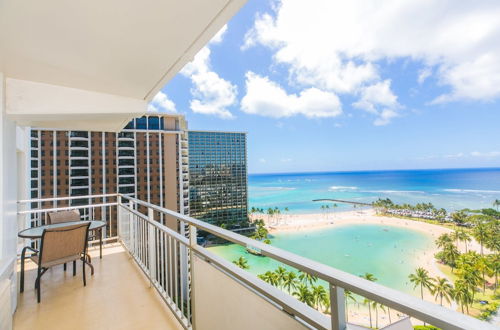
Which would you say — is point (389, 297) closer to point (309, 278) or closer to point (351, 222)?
point (309, 278)

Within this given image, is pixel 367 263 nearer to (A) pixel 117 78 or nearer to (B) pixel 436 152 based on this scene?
(A) pixel 117 78

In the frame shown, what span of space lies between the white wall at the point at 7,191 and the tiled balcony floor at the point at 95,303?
36 centimetres

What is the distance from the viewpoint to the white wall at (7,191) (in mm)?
1984

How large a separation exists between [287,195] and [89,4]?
159 feet

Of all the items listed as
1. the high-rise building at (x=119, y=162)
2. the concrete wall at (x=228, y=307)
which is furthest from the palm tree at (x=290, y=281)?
the high-rise building at (x=119, y=162)

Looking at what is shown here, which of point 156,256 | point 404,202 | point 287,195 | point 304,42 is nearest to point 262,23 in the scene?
point 156,256

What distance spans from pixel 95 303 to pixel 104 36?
9.01ft

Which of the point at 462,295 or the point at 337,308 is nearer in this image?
the point at 337,308

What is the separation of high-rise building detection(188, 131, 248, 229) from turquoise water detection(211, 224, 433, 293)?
788 centimetres

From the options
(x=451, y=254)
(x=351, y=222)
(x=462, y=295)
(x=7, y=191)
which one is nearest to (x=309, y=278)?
(x=7, y=191)

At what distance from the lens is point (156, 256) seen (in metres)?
2.91

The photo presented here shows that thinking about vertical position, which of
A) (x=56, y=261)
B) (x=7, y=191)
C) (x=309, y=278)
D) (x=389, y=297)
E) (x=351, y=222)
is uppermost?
(x=7, y=191)

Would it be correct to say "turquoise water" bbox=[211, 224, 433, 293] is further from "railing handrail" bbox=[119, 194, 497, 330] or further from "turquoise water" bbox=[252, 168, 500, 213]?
"railing handrail" bbox=[119, 194, 497, 330]

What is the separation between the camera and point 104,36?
1457mm
